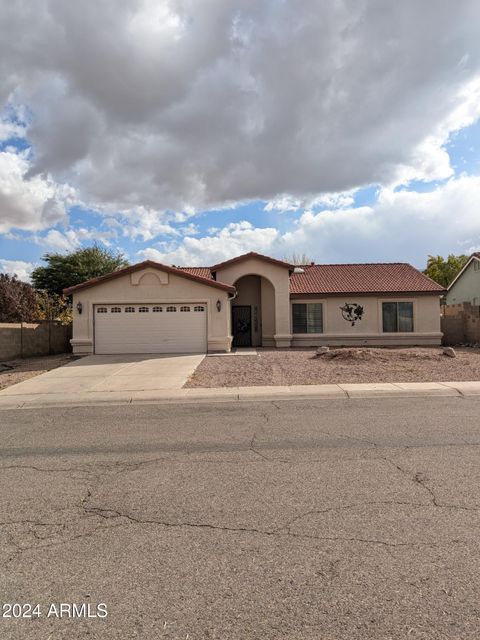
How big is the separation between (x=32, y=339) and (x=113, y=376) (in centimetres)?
931

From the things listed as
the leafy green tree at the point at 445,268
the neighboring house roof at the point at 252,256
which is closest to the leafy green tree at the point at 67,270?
the neighboring house roof at the point at 252,256

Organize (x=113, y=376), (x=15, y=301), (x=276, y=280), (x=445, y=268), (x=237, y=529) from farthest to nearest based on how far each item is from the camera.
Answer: (x=445, y=268), (x=15, y=301), (x=276, y=280), (x=113, y=376), (x=237, y=529)

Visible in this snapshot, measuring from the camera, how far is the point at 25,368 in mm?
17266

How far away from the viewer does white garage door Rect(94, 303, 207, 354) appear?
68.5ft

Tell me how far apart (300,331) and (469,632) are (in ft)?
74.9

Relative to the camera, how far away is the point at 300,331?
25359 mm

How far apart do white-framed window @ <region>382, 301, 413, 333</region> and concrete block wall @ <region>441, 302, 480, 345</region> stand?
2207 mm

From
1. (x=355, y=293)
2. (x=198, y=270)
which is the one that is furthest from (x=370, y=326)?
(x=198, y=270)

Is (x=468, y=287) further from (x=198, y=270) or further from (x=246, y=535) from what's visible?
(x=246, y=535)

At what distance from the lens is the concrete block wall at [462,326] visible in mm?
23938

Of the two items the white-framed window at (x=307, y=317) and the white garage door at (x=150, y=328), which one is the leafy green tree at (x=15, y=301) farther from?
the white-framed window at (x=307, y=317)

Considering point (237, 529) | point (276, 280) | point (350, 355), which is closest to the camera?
point (237, 529)

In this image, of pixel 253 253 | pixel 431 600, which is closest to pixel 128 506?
pixel 431 600

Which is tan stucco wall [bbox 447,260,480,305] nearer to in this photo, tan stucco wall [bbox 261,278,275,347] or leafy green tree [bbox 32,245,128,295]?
tan stucco wall [bbox 261,278,275,347]
